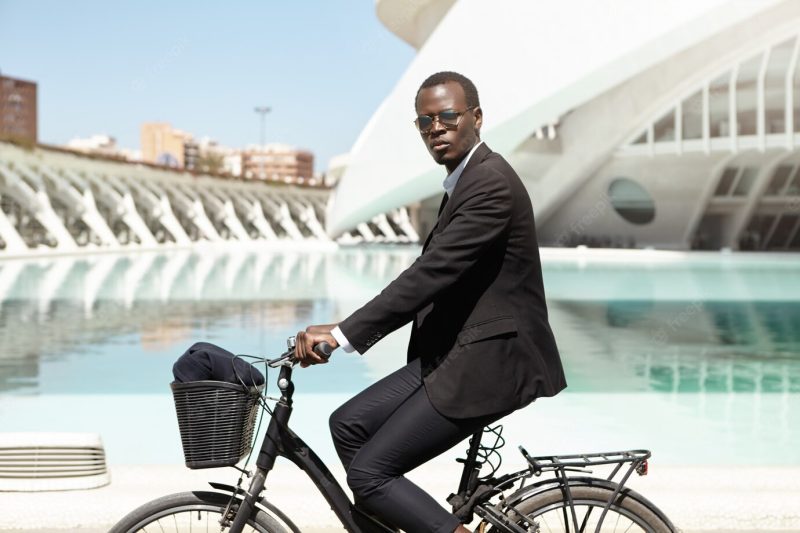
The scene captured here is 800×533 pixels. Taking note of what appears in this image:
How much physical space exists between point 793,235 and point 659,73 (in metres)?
12.4

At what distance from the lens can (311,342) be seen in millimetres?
1974

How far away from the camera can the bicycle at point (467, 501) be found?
2059 millimetres

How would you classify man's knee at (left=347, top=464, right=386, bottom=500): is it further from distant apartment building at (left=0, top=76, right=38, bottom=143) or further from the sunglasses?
distant apartment building at (left=0, top=76, right=38, bottom=143)

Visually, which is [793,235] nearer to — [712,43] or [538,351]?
[712,43]

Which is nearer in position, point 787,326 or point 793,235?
point 787,326

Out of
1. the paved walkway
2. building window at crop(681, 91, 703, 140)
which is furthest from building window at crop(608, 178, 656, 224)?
the paved walkway

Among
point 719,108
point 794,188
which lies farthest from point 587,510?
point 794,188

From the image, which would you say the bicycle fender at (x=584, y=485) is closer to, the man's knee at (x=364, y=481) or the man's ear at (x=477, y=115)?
the man's knee at (x=364, y=481)

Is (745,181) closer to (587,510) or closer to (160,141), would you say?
(587,510)

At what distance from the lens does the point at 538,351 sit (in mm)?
2023

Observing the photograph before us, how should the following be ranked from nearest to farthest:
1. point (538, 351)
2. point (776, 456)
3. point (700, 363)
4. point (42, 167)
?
point (538, 351), point (776, 456), point (700, 363), point (42, 167)

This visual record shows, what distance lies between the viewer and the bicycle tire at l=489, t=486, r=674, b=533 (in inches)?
83.0

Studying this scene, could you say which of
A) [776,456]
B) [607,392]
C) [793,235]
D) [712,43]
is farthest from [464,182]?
[793,235]

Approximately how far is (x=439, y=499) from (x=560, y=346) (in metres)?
6.17
